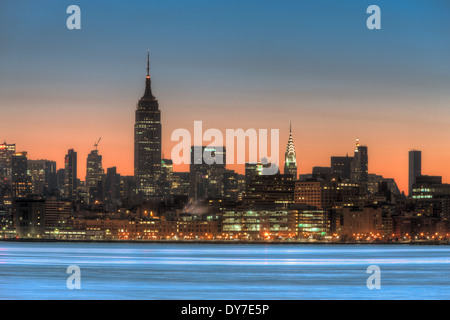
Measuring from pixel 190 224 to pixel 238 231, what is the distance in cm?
1011

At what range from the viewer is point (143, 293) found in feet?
167

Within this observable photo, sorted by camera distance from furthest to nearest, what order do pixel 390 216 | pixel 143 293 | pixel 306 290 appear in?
pixel 390 216
pixel 306 290
pixel 143 293

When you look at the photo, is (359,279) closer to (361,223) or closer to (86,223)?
(361,223)

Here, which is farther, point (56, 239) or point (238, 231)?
point (56, 239)

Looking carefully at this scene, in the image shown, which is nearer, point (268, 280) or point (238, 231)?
point (268, 280)

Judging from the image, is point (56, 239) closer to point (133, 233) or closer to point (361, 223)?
point (133, 233)

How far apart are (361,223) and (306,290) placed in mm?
131763

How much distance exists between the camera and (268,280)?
6272cm
